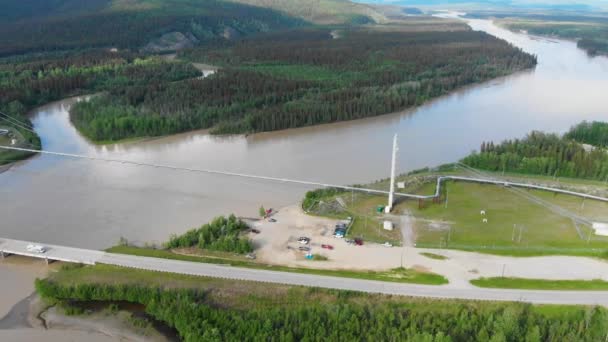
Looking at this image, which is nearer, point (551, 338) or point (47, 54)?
point (551, 338)

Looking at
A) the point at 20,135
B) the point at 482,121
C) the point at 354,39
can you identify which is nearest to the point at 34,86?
the point at 20,135

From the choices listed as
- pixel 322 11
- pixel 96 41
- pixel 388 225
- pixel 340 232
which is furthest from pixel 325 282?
pixel 322 11

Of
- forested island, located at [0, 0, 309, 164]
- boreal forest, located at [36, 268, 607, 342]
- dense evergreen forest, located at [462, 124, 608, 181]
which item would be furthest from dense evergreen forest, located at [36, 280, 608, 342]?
forested island, located at [0, 0, 309, 164]

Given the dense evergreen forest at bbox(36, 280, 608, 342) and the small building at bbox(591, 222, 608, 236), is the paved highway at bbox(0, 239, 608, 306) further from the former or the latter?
the small building at bbox(591, 222, 608, 236)

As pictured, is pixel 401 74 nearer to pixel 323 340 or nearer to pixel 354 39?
pixel 354 39

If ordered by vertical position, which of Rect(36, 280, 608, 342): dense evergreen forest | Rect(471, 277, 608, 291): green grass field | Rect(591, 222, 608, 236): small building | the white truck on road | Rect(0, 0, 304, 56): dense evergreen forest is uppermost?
Rect(0, 0, 304, 56): dense evergreen forest

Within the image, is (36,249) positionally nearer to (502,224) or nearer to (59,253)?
(59,253)

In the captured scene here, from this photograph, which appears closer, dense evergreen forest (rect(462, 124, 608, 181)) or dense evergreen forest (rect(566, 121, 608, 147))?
dense evergreen forest (rect(462, 124, 608, 181))
